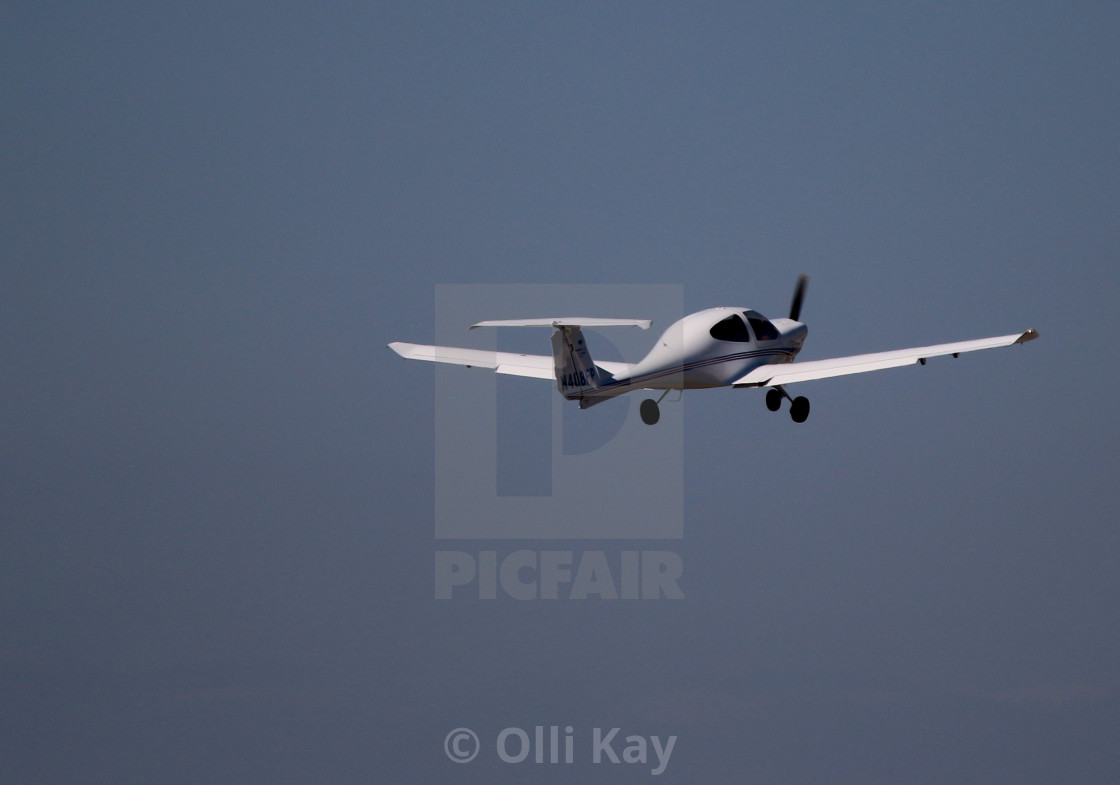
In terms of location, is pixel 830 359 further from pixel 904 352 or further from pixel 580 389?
pixel 580 389

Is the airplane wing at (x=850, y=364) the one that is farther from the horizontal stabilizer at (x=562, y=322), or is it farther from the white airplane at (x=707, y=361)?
the horizontal stabilizer at (x=562, y=322)

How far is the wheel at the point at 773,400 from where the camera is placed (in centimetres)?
3067

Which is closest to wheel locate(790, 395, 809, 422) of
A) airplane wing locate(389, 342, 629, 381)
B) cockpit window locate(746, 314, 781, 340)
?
cockpit window locate(746, 314, 781, 340)

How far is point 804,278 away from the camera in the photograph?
35.2 metres

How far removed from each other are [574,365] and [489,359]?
3.87 m

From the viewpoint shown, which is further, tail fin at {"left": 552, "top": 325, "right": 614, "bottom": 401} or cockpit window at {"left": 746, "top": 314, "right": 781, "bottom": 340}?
cockpit window at {"left": 746, "top": 314, "right": 781, "bottom": 340}

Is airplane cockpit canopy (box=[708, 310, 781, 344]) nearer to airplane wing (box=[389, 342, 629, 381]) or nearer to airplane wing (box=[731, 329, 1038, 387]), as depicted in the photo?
airplane wing (box=[731, 329, 1038, 387])

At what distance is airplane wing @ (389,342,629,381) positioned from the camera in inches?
1235

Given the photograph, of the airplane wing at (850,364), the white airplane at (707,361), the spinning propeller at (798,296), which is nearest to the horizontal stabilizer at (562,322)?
the white airplane at (707,361)

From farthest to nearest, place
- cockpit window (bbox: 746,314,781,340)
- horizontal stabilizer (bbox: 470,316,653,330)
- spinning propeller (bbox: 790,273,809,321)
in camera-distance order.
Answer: spinning propeller (bbox: 790,273,809,321)
cockpit window (bbox: 746,314,781,340)
horizontal stabilizer (bbox: 470,316,653,330)

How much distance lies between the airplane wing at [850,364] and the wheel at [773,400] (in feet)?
2.46

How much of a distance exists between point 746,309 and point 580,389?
4626mm

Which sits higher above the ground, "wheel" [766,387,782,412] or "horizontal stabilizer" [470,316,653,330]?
"horizontal stabilizer" [470,316,653,330]

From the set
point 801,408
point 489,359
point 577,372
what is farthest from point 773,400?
point 489,359
